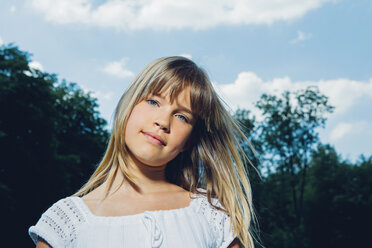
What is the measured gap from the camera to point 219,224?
3.21 metres

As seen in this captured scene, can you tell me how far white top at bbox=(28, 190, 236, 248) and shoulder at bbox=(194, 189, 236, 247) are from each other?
80 millimetres

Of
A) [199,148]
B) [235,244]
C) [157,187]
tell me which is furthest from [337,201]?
[157,187]

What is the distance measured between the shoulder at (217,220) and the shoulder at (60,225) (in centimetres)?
89

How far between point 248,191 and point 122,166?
1.08 meters

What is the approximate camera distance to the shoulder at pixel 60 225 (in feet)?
9.09

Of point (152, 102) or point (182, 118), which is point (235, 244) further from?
point (152, 102)

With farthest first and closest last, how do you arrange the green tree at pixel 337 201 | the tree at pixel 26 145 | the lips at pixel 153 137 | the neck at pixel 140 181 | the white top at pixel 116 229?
the green tree at pixel 337 201
the tree at pixel 26 145
the neck at pixel 140 181
the lips at pixel 153 137
the white top at pixel 116 229

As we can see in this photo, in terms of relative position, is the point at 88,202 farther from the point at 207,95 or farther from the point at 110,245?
the point at 207,95

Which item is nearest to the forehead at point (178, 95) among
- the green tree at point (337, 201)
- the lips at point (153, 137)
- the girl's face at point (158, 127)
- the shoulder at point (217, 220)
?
the girl's face at point (158, 127)

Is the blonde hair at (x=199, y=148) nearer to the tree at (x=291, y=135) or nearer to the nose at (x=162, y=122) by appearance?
the nose at (x=162, y=122)

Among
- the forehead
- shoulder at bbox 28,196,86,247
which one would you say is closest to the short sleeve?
the forehead

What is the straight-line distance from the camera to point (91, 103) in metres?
37.7

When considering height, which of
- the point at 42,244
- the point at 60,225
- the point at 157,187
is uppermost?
the point at 157,187

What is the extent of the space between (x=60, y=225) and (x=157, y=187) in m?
0.74
